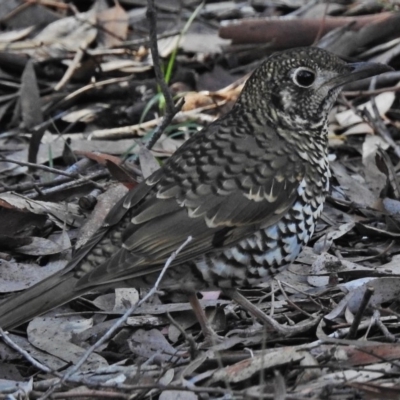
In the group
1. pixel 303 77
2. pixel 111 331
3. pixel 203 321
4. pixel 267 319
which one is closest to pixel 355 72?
pixel 303 77

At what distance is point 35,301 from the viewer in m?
4.18

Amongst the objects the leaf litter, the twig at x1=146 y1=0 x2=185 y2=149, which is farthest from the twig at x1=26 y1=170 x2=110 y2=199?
the twig at x1=146 y1=0 x2=185 y2=149

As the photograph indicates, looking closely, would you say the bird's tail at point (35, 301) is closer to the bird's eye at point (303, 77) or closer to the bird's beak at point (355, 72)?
the bird's eye at point (303, 77)

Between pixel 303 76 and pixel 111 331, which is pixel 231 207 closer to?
pixel 303 76

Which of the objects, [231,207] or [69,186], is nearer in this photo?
[231,207]

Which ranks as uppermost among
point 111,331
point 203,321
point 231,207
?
point 231,207

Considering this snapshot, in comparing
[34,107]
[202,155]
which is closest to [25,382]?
[202,155]

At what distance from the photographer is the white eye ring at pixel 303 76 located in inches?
180

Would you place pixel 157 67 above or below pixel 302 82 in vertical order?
below

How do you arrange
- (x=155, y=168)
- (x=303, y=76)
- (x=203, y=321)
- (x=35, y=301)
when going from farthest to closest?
(x=155, y=168) < (x=303, y=76) < (x=203, y=321) < (x=35, y=301)

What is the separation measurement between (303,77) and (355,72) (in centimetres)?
25

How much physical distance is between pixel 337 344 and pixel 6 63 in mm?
4043

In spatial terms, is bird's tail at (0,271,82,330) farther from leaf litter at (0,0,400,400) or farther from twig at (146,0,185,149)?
twig at (146,0,185,149)

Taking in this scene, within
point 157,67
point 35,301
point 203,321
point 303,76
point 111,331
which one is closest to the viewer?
point 111,331
